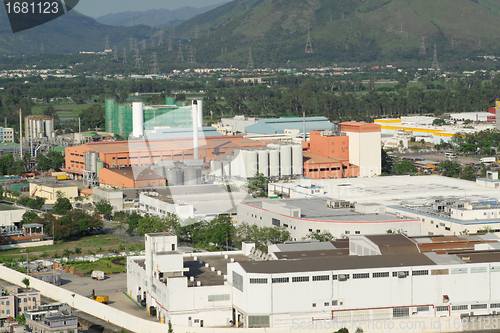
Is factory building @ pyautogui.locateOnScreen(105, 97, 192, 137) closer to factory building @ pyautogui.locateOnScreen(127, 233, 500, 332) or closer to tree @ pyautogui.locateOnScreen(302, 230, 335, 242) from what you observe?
tree @ pyautogui.locateOnScreen(302, 230, 335, 242)

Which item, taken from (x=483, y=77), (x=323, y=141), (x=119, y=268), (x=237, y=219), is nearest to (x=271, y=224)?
(x=237, y=219)

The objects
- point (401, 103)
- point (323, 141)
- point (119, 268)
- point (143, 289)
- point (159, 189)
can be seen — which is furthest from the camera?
point (401, 103)

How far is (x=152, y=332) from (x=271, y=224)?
7.52 meters

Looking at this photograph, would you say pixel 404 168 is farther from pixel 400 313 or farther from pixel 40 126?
pixel 40 126

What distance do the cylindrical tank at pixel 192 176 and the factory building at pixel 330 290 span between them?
13.8m

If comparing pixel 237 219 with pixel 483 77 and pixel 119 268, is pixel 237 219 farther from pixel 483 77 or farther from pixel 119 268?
pixel 483 77

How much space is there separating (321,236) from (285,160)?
12.5 meters

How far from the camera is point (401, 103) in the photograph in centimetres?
6097

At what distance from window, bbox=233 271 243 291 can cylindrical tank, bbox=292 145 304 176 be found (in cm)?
1743

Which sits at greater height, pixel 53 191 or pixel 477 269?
pixel 477 269

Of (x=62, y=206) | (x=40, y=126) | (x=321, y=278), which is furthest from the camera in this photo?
(x=40, y=126)

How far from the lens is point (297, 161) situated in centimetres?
3084

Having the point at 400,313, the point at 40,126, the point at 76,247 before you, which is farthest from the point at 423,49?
the point at 400,313

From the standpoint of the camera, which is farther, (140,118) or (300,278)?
(140,118)
